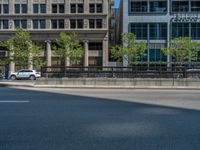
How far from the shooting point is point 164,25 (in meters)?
84.0

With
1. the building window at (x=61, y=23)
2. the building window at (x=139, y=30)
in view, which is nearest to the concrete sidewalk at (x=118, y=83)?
the building window at (x=139, y=30)

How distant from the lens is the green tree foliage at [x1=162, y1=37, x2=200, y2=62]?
71125 mm

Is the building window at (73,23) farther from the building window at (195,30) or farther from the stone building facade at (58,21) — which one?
the building window at (195,30)

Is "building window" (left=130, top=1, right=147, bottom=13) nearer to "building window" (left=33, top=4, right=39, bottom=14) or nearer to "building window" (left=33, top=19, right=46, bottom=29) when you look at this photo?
"building window" (left=33, top=19, right=46, bottom=29)

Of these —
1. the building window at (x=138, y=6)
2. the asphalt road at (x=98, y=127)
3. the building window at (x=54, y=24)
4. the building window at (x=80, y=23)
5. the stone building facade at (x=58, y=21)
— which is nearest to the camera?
the asphalt road at (x=98, y=127)

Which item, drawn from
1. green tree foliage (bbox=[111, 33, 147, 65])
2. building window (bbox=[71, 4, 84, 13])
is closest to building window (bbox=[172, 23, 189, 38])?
green tree foliage (bbox=[111, 33, 147, 65])

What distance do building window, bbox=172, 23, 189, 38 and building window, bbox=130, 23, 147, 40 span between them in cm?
602

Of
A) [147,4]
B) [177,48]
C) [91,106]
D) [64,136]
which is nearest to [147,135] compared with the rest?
[64,136]

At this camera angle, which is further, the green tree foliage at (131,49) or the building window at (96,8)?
the building window at (96,8)

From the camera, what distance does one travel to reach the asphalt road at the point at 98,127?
7500mm

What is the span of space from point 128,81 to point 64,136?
Result: 18586 millimetres

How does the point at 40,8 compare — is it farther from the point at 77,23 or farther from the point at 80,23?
the point at 80,23

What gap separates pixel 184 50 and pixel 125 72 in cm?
4639

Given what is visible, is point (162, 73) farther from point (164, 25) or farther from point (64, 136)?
point (164, 25)
